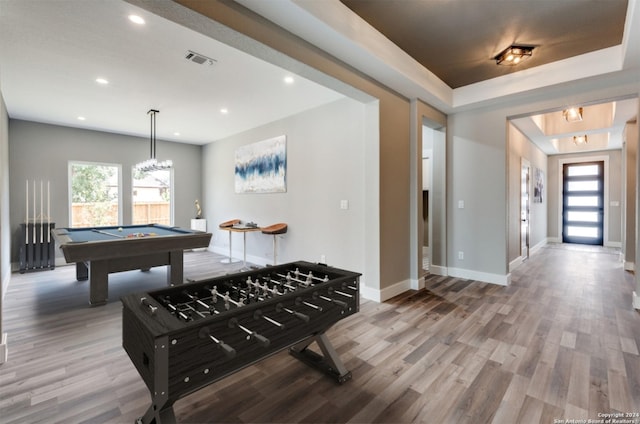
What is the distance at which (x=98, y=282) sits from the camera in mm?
3486

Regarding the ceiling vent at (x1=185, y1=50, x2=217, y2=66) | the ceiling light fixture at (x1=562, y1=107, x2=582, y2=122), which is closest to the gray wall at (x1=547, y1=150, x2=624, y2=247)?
the ceiling light fixture at (x1=562, y1=107, x2=582, y2=122)

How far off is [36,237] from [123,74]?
3838 mm

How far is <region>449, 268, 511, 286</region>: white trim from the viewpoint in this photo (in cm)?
418

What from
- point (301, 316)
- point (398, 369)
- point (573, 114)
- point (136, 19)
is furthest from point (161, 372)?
point (573, 114)

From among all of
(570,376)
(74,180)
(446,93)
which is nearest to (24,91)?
(74,180)

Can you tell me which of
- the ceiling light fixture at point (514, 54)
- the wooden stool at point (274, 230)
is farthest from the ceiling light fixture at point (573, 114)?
the wooden stool at point (274, 230)

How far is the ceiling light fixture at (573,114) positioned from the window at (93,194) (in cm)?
903

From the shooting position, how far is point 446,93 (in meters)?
4.14

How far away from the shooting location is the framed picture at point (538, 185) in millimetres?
6885

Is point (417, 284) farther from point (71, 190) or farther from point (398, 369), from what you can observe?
point (71, 190)

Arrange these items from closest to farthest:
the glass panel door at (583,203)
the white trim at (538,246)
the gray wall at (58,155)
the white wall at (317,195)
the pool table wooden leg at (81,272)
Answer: the white wall at (317,195) < the pool table wooden leg at (81,272) < the gray wall at (58,155) < the white trim at (538,246) < the glass panel door at (583,203)

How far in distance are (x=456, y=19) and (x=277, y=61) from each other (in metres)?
1.67

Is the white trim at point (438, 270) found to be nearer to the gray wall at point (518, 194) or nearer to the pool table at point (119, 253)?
the gray wall at point (518, 194)

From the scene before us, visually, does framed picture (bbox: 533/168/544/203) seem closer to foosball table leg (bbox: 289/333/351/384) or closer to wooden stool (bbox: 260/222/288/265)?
wooden stool (bbox: 260/222/288/265)
